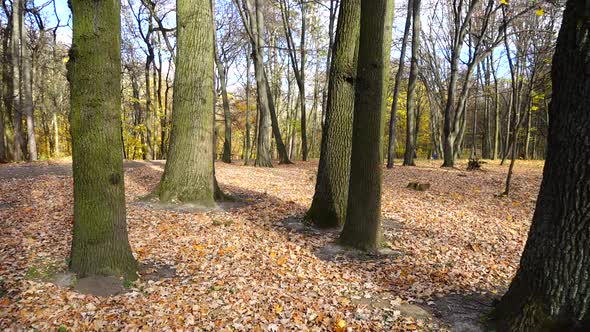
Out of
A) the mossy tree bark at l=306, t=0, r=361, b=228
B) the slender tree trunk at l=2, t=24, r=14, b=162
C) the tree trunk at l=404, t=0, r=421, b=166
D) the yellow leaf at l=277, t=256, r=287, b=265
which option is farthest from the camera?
the slender tree trunk at l=2, t=24, r=14, b=162

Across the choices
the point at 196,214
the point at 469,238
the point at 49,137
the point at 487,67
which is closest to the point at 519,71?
the point at 487,67

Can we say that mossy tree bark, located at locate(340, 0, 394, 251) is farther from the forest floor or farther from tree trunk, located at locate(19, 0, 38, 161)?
tree trunk, located at locate(19, 0, 38, 161)

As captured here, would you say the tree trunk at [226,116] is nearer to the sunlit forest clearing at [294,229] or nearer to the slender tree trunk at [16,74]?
the slender tree trunk at [16,74]

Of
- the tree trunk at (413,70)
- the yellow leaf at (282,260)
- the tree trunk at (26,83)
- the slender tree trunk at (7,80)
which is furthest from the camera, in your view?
the slender tree trunk at (7,80)

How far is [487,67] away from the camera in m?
27.3

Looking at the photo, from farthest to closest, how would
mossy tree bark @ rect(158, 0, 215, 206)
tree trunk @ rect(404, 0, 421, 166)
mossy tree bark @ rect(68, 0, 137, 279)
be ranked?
tree trunk @ rect(404, 0, 421, 166) → mossy tree bark @ rect(158, 0, 215, 206) → mossy tree bark @ rect(68, 0, 137, 279)

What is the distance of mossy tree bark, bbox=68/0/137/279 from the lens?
3727mm

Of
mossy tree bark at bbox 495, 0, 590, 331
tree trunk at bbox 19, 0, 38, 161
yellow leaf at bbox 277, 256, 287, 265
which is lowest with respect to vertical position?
yellow leaf at bbox 277, 256, 287, 265

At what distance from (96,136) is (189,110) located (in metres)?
3.79

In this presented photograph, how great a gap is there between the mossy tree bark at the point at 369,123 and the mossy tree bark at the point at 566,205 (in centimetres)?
242

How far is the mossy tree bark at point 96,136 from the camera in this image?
3.73 m

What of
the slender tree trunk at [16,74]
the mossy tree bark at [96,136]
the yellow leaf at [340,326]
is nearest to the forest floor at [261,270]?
the yellow leaf at [340,326]

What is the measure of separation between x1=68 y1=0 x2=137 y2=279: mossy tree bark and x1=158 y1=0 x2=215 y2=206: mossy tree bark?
342cm

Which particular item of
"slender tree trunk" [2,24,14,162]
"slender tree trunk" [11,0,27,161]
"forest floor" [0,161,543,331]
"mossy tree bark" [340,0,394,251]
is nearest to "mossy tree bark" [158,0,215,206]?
"forest floor" [0,161,543,331]
